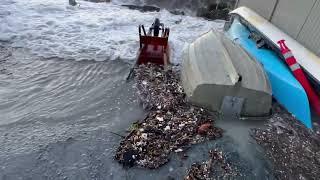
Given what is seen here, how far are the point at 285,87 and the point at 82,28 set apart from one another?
23.2ft

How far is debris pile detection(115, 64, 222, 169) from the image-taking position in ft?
17.5

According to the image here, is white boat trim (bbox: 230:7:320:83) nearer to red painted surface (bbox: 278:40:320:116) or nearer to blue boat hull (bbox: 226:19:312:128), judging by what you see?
red painted surface (bbox: 278:40:320:116)

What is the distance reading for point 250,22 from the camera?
29.7 feet

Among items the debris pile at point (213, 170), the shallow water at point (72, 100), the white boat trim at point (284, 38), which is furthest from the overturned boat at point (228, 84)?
the debris pile at point (213, 170)

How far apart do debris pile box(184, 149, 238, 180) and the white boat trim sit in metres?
2.93

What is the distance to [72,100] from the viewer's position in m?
6.84

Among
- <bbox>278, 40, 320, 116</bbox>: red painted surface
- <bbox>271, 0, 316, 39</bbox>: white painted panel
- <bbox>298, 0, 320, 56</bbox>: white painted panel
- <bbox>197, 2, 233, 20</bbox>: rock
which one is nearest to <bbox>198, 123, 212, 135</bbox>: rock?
<bbox>278, 40, 320, 116</bbox>: red painted surface

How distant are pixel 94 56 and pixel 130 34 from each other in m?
2.09

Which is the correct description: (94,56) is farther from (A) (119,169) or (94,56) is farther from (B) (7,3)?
(B) (7,3)

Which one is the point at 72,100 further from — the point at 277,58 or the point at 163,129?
the point at 277,58

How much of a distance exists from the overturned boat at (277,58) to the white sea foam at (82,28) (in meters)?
2.07

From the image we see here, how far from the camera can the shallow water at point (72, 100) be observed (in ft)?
17.2

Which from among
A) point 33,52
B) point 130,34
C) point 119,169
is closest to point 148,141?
point 119,169

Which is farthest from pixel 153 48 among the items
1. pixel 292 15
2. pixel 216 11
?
pixel 216 11
